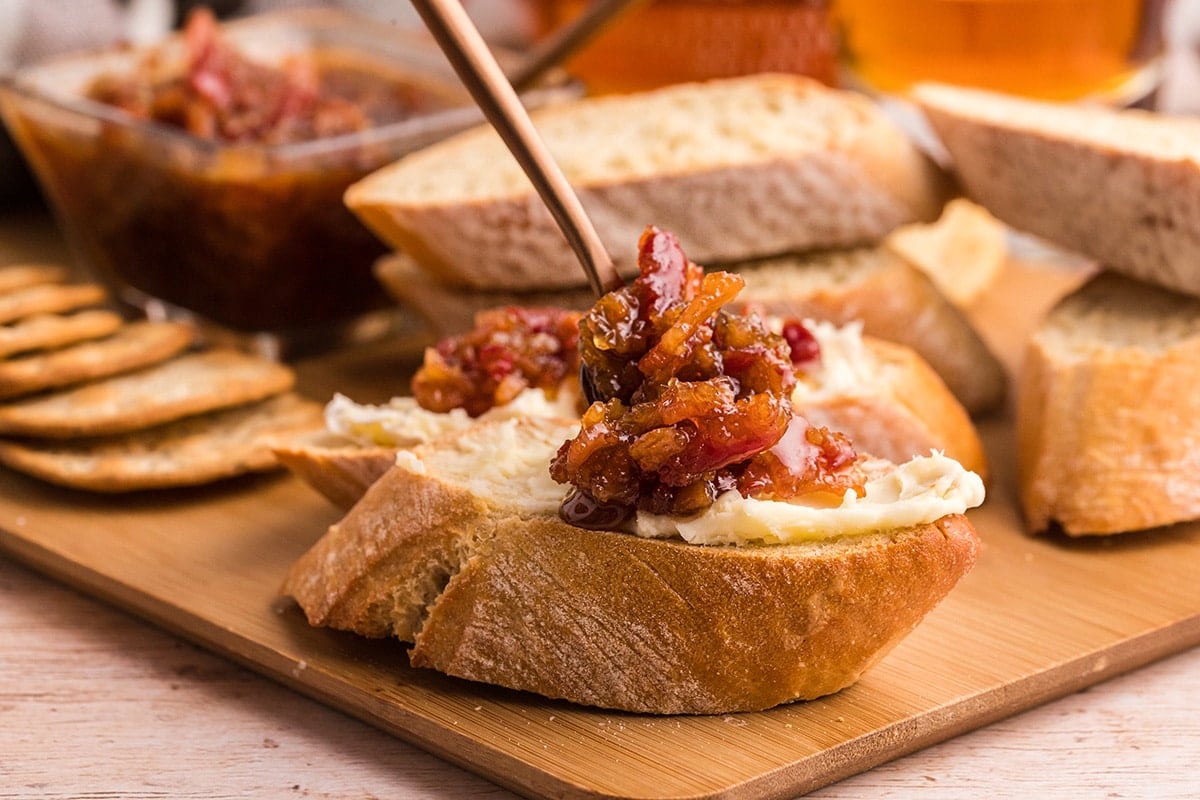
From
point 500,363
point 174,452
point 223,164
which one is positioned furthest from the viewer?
point 223,164

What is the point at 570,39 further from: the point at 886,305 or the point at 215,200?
the point at 886,305

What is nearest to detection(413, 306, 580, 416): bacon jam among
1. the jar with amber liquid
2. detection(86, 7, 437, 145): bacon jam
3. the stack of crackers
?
the stack of crackers

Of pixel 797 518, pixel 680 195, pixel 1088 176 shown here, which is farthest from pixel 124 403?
pixel 1088 176

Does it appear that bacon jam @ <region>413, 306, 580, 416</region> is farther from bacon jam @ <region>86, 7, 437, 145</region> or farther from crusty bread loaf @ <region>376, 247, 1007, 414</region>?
bacon jam @ <region>86, 7, 437, 145</region>

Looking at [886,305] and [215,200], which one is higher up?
[215,200]

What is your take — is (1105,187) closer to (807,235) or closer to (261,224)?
(807,235)

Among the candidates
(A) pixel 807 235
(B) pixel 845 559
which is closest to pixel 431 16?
(B) pixel 845 559
